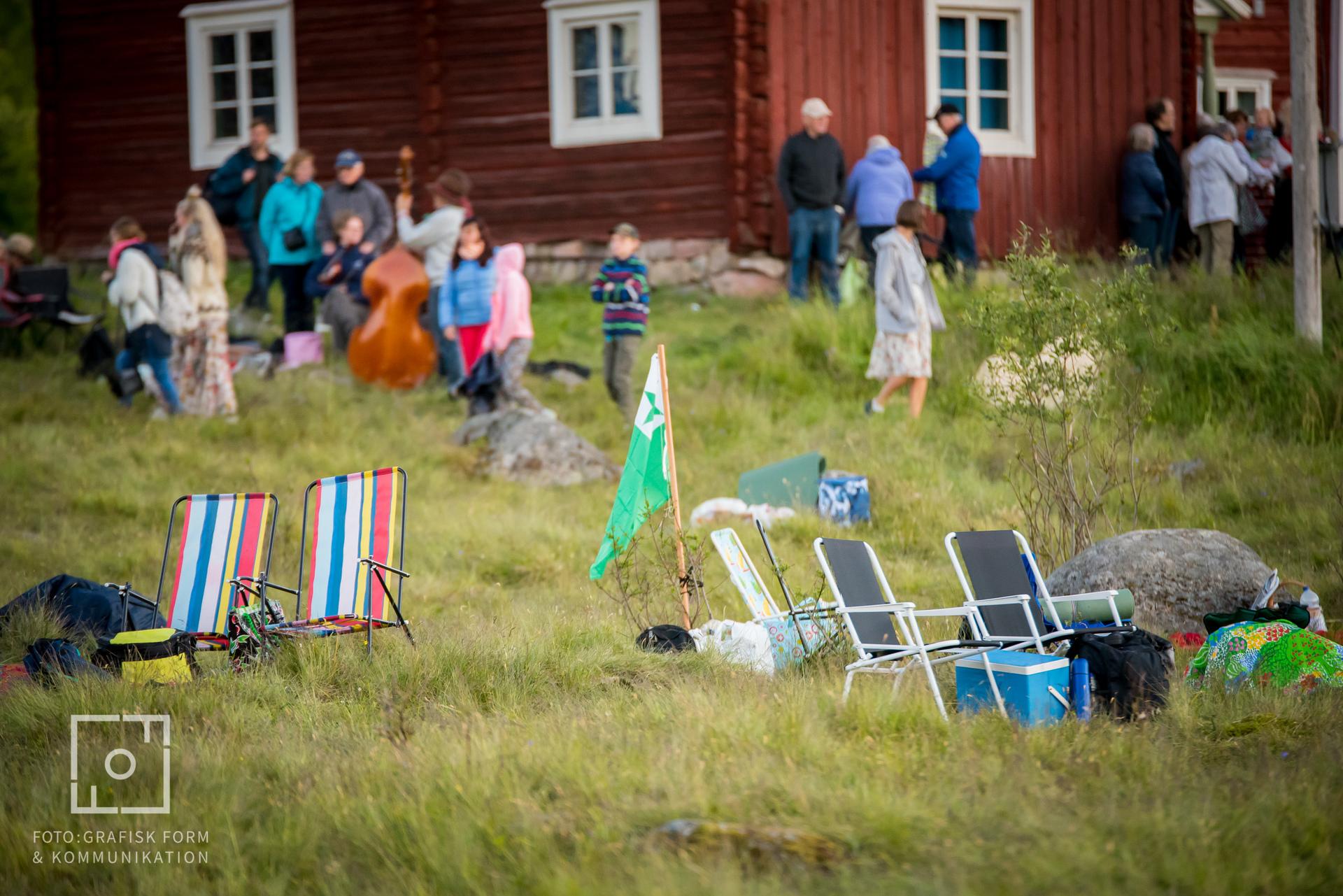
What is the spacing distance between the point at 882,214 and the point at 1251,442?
4.58 metres

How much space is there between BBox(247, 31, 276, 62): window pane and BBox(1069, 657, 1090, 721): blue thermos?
48.2 ft

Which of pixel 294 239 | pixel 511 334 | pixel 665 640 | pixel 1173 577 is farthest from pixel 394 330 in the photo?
pixel 1173 577

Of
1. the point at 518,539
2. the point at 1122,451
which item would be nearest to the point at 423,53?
the point at 518,539

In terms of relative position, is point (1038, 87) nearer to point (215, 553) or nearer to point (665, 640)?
point (665, 640)

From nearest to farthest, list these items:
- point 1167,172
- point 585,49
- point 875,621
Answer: point 875,621
point 1167,172
point 585,49

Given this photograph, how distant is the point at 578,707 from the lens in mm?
5309

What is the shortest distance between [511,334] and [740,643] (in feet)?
20.7

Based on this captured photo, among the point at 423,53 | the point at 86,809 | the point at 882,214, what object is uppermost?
the point at 423,53

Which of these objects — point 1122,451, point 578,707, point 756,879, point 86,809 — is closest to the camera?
point 756,879

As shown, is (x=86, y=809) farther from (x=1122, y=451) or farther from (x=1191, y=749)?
(x=1122, y=451)

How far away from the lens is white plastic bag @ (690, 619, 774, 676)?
6047mm

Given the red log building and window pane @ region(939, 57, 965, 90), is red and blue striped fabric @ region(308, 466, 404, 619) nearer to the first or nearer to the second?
the red log building

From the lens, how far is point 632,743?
15.3 feet

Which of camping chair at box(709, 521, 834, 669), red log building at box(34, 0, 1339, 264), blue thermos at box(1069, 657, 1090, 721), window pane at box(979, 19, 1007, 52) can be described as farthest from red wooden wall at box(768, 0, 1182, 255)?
blue thermos at box(1069, 657, 1090, 721)
